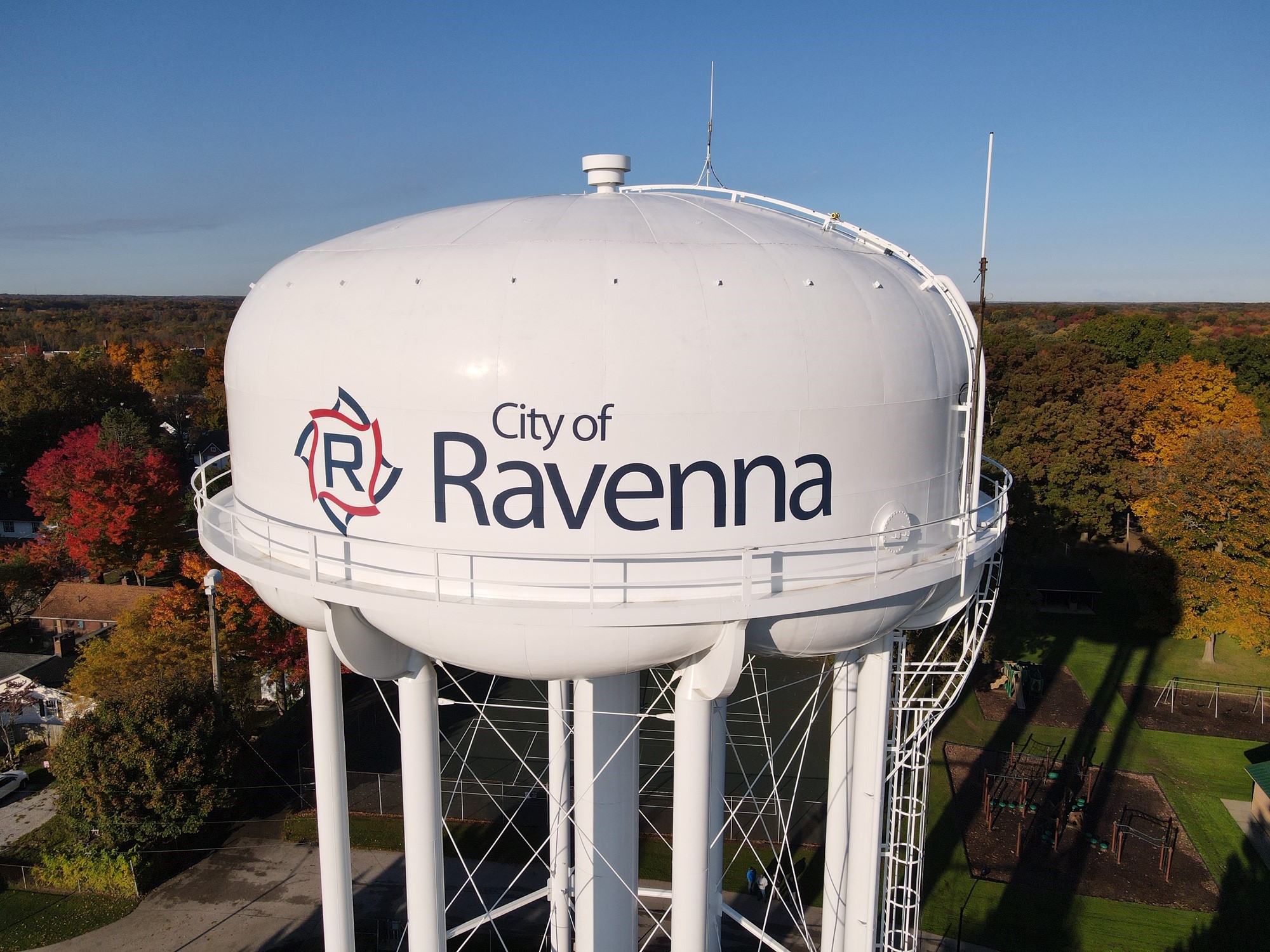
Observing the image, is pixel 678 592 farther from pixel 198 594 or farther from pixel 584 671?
pixel 198 594

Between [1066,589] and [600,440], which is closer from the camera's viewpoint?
[600,440]

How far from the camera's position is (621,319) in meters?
8.55

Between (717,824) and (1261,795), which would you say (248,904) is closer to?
(717,824)

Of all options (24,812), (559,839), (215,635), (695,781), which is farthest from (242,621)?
(695,781)

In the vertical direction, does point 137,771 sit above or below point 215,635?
below

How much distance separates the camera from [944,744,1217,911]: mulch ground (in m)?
19.5

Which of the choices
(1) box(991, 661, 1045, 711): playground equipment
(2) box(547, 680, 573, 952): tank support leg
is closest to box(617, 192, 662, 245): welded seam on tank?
(2) box(547, 680, 573, 952): tank support leg

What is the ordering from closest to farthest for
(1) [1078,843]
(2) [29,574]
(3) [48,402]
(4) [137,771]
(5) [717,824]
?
(5) [717,824] < (4) [137,771] < (1) [1078,843] < (2) [29,574] < (3) [48,402]

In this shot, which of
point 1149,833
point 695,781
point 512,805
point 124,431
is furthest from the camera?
point 124,431

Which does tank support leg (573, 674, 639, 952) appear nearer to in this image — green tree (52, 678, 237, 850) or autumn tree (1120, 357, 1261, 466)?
green tree (52, 678, 237, 850)

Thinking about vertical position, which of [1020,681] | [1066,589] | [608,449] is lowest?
[1020,681]

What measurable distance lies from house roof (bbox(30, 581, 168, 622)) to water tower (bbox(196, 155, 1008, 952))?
25.4 m

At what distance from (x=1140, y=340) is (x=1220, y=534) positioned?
29.5 metres

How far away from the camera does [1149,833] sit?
21500mm
